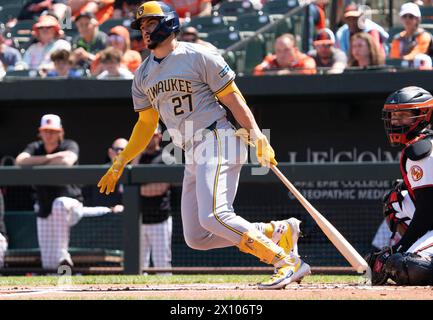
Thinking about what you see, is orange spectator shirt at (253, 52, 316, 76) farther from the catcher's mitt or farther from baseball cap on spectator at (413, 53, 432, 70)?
the catcher's mitt

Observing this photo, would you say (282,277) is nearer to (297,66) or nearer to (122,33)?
(297,66)

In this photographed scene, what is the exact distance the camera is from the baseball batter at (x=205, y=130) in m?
5.82

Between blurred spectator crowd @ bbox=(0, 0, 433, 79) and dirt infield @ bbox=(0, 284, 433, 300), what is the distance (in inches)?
174

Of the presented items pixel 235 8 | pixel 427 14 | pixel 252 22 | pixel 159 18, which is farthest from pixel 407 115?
pixel 235 8

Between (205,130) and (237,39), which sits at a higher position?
(237,39)

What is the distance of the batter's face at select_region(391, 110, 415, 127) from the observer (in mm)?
6230

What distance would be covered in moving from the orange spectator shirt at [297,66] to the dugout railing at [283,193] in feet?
4.18

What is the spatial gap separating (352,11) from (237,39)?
Result: 59.7 inches

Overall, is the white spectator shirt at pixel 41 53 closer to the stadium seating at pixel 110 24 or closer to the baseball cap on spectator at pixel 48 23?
the baseball cap on spectator at pixel 48 23

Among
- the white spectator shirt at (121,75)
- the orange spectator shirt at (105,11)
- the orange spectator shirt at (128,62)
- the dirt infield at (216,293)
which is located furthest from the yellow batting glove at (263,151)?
the orange spectator shirt at (105,11)

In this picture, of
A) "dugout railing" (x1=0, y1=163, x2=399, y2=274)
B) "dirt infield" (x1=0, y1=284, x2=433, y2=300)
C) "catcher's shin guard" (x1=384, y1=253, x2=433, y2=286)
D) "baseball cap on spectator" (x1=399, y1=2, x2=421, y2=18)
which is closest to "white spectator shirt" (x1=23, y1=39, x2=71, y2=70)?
"dugout railing" (x1=0, y1=163, x2=399, y2=274)

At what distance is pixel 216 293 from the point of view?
18.6ft
